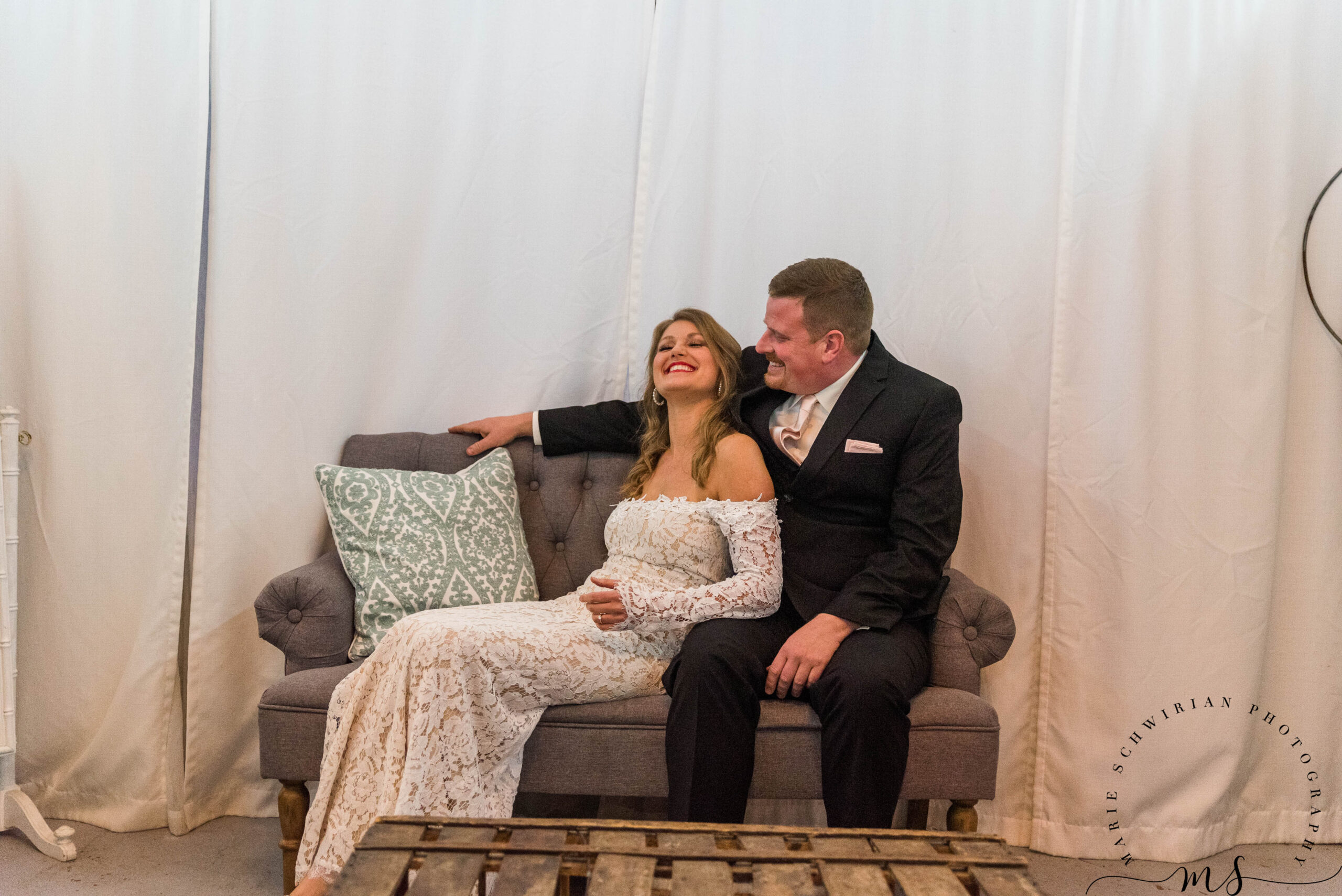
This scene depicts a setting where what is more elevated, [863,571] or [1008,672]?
[863,571]

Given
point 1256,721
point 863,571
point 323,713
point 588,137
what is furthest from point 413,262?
point 1256,721

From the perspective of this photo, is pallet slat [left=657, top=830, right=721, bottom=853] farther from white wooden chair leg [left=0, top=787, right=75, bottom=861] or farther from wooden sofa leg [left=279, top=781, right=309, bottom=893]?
white wooden chair leg [left=0, top=787, right=75, bottom=861]

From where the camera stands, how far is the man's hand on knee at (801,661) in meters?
1.83

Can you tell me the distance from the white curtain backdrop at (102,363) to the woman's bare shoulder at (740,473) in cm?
127

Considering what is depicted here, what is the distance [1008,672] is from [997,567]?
0.82 feet

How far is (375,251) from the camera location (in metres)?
2.44

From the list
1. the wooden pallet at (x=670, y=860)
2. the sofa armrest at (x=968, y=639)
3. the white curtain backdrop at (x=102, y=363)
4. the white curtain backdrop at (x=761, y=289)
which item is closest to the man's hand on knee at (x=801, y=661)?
the sofa armrest at (x=968, y=639)

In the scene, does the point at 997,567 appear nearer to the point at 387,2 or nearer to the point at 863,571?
the point at 863,571

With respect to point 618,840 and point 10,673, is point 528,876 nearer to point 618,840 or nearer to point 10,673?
point 618,840

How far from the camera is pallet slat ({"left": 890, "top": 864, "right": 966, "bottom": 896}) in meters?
1.05

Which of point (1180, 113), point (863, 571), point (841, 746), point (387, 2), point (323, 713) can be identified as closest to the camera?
point (841, 746)

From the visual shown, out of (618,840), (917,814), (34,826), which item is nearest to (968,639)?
(917,814)

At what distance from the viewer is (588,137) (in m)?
2.49

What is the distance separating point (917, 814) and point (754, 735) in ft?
1.73
